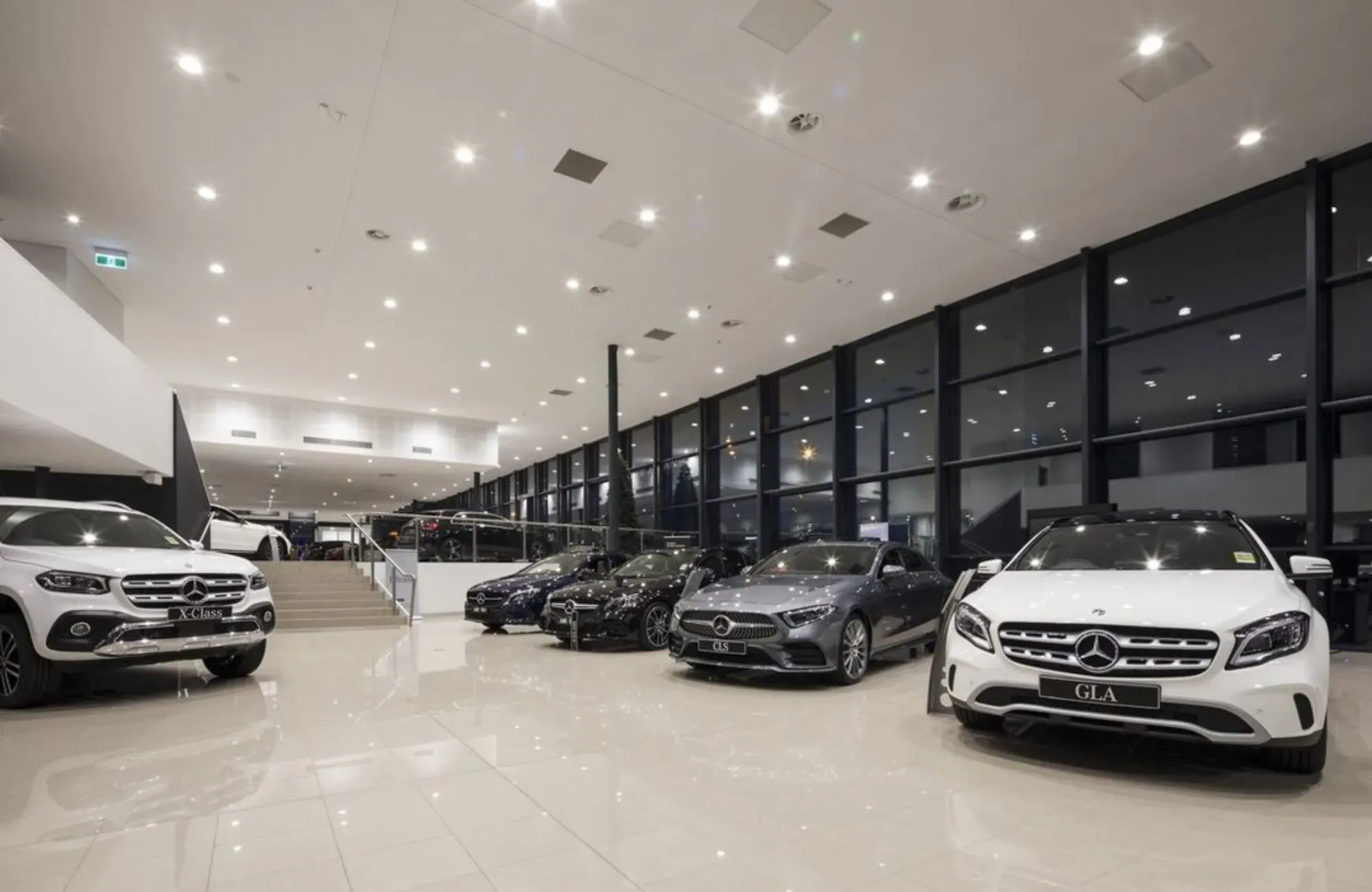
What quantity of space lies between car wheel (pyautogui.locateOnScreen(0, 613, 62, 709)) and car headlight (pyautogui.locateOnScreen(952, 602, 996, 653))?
18.3ft

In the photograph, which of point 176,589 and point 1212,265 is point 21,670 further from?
point 1212,265

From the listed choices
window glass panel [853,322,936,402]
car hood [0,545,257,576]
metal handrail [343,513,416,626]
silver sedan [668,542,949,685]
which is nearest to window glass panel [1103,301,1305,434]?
window glass panel [853,322,936,402]

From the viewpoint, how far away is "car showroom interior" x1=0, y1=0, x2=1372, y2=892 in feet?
9.07

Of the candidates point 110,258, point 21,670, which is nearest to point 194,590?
point 21,670

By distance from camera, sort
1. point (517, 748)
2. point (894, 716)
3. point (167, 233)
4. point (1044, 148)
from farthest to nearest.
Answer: point (167, 233)
point (1044, 148)
point (894, 716)
point (517, 748)

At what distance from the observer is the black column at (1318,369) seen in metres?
6.70

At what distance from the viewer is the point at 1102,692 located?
3.01 metres

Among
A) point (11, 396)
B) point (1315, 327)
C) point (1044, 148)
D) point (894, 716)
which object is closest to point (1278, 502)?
point (1315, 327)

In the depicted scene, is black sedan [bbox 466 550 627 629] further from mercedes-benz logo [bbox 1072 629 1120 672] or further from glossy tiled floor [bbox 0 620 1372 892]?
mercedes-benz logo [bbox 1072 629 1120 672]

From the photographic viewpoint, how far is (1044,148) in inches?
254

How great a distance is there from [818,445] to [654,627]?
21.3ft

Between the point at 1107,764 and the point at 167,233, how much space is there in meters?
10.2

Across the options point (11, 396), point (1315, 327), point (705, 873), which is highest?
point (1315, 327)

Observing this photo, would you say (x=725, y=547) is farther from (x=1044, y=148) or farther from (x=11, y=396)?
(x=11, y=396)
